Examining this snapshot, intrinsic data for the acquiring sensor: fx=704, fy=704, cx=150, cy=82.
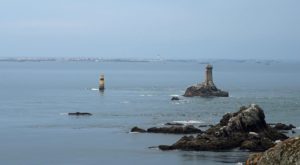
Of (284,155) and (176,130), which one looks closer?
(284,155)

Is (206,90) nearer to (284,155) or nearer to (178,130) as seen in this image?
(178,130)

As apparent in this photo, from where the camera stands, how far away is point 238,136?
43375 millimetres

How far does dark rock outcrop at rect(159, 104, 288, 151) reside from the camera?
4181 centimetres

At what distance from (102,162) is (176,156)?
4.26 meters

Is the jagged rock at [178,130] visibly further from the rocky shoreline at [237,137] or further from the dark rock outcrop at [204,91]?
the dark rock outcrop at [204,91]

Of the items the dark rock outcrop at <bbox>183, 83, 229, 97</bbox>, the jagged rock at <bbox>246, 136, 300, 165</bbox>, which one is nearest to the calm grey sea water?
the dark rock outcrop at <bbox>183, 83, 229, 97</bbox>

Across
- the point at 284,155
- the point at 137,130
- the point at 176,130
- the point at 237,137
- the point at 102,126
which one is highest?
the point at 284,155

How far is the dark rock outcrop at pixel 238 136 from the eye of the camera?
41.8 m

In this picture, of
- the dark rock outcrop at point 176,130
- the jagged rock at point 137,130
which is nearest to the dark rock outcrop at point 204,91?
the jagged rock at point 137,130

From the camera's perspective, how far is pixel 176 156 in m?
39.9

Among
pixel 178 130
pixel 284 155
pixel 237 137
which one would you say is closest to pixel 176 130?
pixel 178 130

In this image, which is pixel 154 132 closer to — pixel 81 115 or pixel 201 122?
pixel 201 122

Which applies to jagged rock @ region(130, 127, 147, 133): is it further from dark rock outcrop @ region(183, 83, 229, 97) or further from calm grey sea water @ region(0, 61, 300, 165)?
dark rock outcrop @ region(183, 83, 229, 97)

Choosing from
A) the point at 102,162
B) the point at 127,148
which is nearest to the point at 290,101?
the point at 127,148
